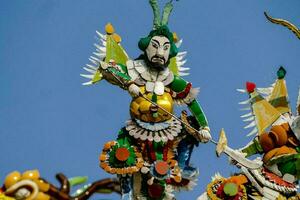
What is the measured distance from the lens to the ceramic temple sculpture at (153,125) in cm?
918

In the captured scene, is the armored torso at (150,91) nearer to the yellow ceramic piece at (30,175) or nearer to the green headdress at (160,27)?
the green headdress at (160,27)

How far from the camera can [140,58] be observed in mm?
9977

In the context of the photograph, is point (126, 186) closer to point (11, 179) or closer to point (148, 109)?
point (148, 109)

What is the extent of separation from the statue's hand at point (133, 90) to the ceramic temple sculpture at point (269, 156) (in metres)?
1.40

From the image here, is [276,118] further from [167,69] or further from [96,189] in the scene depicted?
[96,189]

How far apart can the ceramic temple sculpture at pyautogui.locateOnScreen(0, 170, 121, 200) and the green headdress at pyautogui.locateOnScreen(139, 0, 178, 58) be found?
3976mm

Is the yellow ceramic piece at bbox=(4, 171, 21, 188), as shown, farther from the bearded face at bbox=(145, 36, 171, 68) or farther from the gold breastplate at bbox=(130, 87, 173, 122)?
the bearded face at bbox=(145, 36, 171, 68)

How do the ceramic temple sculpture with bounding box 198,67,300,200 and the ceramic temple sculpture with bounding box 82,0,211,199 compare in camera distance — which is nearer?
the ceramic temple sculpture with bounding box 82,0,211,199

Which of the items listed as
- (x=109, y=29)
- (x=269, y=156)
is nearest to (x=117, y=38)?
(x=109, y=29)

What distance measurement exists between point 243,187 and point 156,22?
239cm

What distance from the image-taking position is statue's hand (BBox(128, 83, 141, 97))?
932 cm

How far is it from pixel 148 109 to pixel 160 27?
120cm

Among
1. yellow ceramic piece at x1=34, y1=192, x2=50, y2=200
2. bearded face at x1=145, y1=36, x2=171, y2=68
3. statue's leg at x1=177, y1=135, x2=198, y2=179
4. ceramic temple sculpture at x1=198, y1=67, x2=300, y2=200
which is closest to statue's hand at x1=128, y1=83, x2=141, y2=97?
bearded face at x1=145, y1=36, x2=171, y2=68

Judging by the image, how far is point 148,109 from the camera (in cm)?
927
